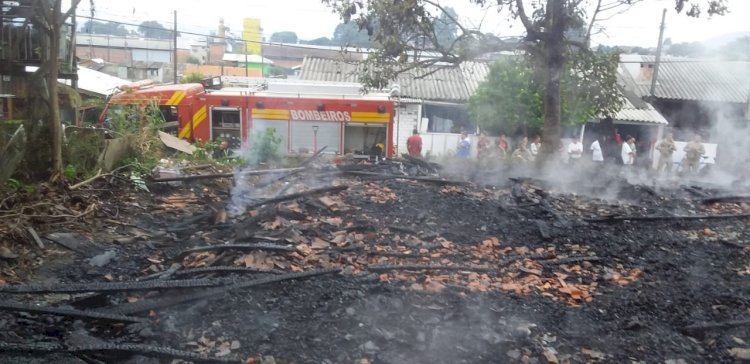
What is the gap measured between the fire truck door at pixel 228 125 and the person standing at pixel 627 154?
34.8ft

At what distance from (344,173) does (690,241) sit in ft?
17.3

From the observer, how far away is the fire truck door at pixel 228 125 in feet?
48.4

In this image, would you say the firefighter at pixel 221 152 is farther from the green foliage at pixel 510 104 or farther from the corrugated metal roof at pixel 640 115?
the corrugated metal roof at pixel 640 115

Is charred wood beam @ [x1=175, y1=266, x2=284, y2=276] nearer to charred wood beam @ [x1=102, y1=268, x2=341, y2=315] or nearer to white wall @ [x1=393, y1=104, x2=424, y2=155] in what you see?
charred wood beam @ [x1=102, y1=268, x2=341, y2=315]

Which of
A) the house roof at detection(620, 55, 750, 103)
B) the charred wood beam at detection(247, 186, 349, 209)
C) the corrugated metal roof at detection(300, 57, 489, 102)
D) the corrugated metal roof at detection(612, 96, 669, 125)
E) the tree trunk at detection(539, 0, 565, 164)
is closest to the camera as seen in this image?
the charred wood beam at detection(247, 186, 349, 209)

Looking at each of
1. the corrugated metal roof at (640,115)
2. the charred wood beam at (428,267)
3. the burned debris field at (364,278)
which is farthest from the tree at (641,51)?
the charred wood beam at (428,267)

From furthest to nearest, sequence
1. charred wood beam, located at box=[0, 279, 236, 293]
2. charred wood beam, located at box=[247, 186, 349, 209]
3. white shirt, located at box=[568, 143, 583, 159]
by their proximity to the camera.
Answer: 1. white shirt, located at box=[568, 143, 583, 159]
2. charred wood beam, located at box=[247, 186, 349, 209]
3. charred wood beam, located at box=[0, 279, 236, 293]

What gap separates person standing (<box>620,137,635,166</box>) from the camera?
15.9 metres

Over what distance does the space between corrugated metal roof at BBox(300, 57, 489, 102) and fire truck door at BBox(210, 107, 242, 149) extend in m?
4.72

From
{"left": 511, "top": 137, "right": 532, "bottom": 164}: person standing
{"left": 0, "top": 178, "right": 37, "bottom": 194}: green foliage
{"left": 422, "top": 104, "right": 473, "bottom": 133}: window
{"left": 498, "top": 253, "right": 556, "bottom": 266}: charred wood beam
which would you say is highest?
{"left": 422, "top": 104, "right": 473, "bottom": 133}: window

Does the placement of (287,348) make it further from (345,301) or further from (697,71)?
(697,71)

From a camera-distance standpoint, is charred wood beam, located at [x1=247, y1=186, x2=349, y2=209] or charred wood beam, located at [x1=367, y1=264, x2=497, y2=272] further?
charred wood beam, located at [x1=247, y1=186, x2=349, y2=209]

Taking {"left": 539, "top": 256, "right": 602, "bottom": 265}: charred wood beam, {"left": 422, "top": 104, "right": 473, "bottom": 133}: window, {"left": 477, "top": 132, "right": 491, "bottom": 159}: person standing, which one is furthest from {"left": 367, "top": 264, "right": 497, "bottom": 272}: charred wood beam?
{"left": 422, "top": 104, "right": 473, "bottom": 133}: window

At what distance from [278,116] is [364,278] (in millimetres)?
10569
